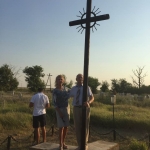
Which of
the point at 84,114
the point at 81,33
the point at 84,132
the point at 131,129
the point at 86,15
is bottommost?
the point at 131,129

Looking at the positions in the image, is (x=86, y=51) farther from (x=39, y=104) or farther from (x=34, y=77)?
(x=34, y=77)

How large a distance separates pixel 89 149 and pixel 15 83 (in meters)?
27.6

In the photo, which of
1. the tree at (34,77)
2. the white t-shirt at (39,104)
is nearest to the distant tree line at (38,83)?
the tree at (34,77)

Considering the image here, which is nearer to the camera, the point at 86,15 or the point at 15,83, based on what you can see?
the point at 86,15

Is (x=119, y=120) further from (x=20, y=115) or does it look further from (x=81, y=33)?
(x=81, y=33)

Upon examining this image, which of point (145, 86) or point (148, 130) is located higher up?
point (145, 86)

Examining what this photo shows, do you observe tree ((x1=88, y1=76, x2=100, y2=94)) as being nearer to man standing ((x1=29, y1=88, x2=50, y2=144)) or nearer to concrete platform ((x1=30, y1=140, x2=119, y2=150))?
man standing ((x1=29, y1=88, x2=50, y2=144))

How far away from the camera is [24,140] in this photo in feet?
25.3

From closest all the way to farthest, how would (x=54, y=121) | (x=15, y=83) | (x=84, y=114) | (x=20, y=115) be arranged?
(x=84, y=114) → (x=20, y=115) → (x=54, y=121) → (x=15, y=83)

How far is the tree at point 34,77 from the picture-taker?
1507 inches

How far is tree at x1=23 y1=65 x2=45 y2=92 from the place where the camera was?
38.3 meters

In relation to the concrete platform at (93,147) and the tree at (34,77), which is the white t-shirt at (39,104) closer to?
the concrete platform at (93,147)

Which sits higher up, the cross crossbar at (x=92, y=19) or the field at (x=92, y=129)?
the cross crossbar at (x=92, y=19)

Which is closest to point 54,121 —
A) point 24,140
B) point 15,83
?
point 24,140
